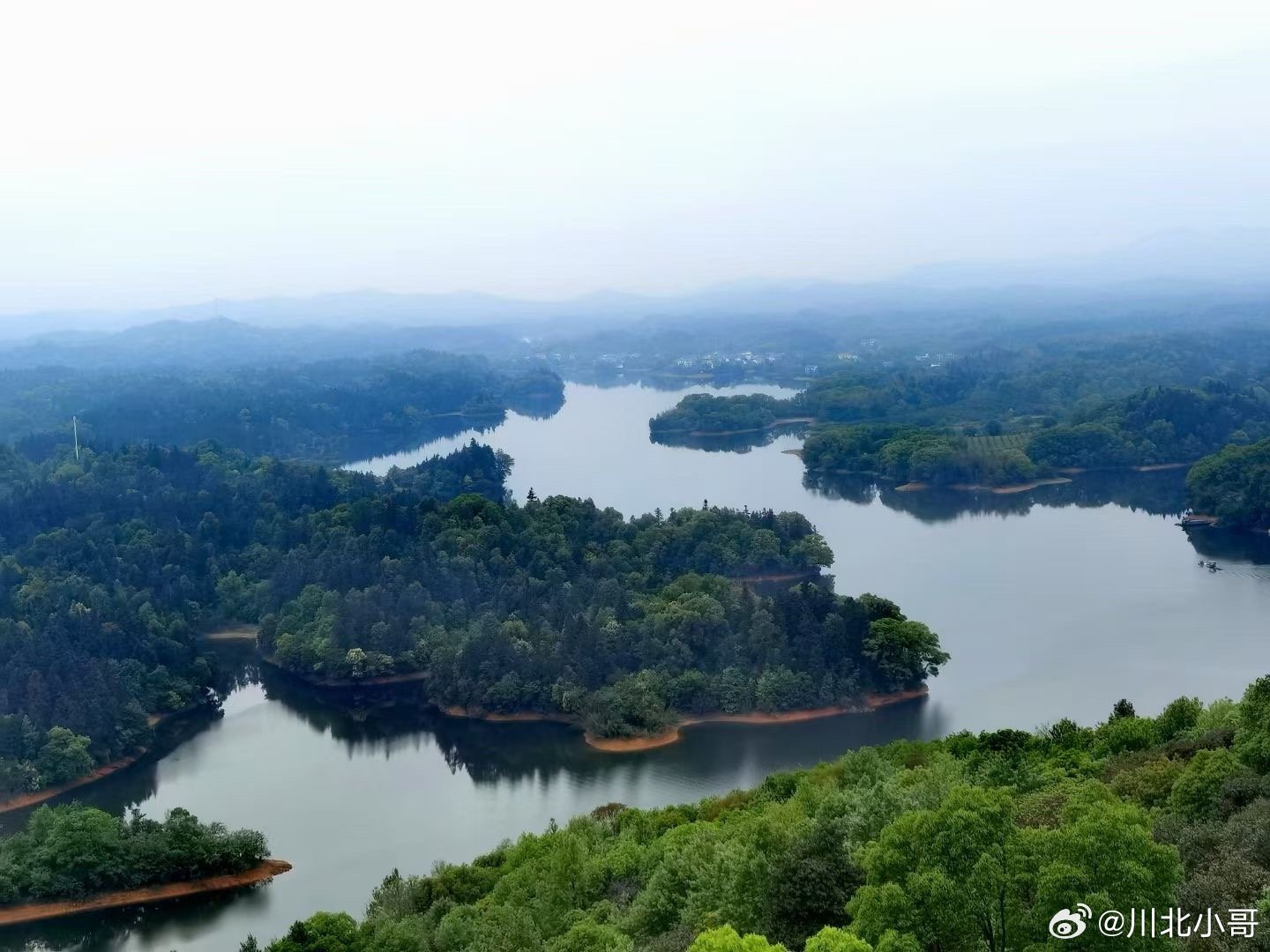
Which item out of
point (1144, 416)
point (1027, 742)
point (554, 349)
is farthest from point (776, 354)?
Result: point (1027, 742)

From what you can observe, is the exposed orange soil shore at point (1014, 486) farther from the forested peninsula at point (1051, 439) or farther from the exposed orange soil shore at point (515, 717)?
the exposed orange soil shore at point (515, 717)

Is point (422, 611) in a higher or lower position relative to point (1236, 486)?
lower

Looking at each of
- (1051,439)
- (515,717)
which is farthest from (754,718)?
(1051,439)

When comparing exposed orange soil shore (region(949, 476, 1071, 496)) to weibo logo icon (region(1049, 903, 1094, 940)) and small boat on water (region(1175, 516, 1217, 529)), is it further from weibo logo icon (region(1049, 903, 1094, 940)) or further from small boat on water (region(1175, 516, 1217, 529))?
weibo logo icon (region(1049, 903, 1094, 940))

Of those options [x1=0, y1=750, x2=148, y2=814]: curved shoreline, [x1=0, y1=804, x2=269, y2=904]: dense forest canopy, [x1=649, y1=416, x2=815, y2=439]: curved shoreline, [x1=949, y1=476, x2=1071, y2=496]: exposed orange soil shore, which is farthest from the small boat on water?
[x1=0, y1=750, x2=148, y2=814]: curved shoreline

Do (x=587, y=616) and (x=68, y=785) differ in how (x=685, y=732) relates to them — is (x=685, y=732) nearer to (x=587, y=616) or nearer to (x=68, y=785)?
(x=587, y=616)
